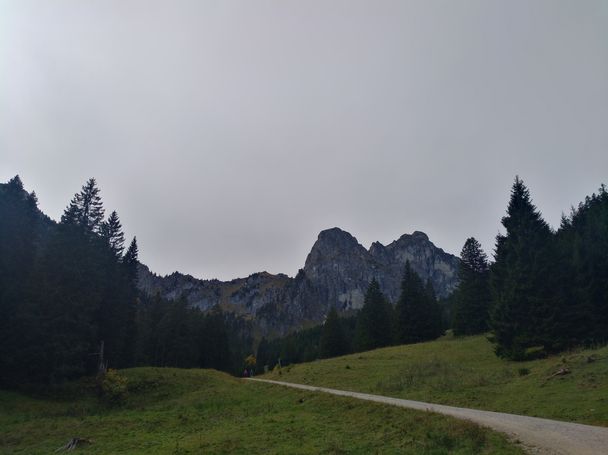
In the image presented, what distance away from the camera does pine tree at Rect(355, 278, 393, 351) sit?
73.4 metres

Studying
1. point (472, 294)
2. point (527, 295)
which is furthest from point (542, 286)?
point (472, 294)

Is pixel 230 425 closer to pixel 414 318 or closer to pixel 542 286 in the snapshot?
pixel 542 286

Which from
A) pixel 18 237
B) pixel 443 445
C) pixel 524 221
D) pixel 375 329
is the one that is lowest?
pixel 443 445

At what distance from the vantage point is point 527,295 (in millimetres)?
35188

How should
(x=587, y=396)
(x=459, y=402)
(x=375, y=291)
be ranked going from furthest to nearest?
(x=375, y=291), (x=459, y=402), (x=587, y=396)

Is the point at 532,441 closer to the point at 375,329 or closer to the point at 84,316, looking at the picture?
the point at 84,316

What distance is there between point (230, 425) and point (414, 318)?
53.5m

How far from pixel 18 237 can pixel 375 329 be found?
2262 inches

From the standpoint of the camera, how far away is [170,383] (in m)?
37.2

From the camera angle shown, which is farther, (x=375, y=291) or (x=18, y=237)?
(x=375, y=291)

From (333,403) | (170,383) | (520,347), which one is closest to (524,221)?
(520,347)

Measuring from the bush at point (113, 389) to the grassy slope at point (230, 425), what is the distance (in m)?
0.81

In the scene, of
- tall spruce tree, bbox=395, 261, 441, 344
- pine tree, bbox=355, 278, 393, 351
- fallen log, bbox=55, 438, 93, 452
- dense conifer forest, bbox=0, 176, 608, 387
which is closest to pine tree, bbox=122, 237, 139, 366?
dense conifer forest, bbox=0, 176, 608, 387

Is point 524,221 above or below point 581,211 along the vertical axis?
below
